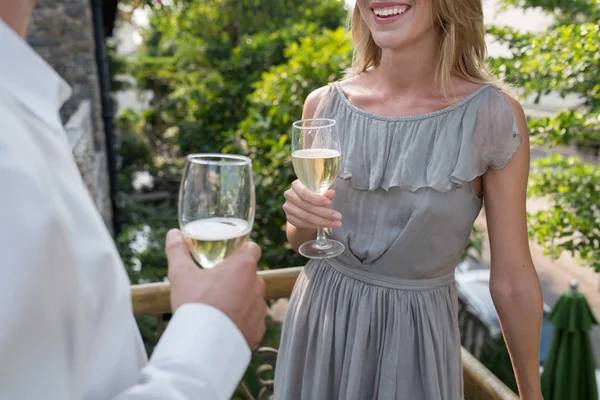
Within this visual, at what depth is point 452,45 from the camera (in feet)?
5.53

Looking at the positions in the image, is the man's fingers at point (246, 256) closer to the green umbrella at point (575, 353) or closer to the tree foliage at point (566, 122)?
the tree foliage at point (566, 122)

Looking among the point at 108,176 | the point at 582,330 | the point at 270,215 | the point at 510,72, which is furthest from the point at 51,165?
the point at 108,176

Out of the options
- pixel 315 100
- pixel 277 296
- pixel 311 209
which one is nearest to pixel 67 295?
pixel 311 209

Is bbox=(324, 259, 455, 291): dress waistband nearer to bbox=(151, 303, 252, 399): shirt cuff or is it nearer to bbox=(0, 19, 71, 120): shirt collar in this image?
bbox=(151, 303, 252, 399): shirt cuff

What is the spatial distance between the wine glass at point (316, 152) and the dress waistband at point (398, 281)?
29 centimetres

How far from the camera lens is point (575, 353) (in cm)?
289

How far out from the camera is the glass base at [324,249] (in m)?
1.59

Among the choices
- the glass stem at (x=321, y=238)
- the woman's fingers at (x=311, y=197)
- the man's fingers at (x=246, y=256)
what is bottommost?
the glass stem at (x=321, y=238)

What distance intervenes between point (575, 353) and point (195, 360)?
2689 mm

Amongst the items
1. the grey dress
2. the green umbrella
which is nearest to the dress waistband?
the grey dress

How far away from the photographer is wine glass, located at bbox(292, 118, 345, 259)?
149 centimetres

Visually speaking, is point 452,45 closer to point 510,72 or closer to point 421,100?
point 421,100

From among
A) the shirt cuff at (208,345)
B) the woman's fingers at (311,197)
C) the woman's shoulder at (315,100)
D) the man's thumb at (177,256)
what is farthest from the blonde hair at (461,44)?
the shirt cuff at (208,345)

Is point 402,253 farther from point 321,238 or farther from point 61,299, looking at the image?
point 61,299
